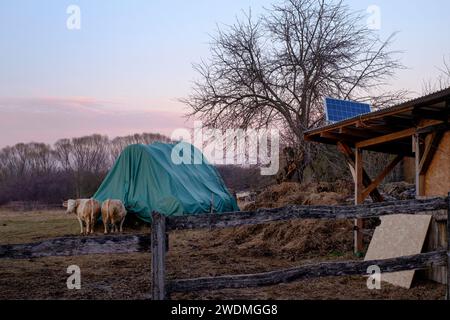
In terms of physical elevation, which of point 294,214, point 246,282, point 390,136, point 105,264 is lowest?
point 105,264

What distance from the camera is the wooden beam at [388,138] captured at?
8.53 m

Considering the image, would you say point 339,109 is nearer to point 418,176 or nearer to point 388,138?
point 388,138

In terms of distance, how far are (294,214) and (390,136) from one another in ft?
14.4

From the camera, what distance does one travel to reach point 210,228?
17.3ft

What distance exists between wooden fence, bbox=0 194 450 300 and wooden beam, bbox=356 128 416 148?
2.99 metres

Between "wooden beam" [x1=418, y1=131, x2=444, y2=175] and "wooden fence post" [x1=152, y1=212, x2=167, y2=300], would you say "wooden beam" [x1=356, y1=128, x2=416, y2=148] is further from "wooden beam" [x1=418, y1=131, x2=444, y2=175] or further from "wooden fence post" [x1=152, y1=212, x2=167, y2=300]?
"wooden fence post" [x1=152, y1=212, x2=167, y2=300]

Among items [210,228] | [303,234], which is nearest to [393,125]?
[303,234]

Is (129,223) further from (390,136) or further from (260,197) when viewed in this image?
(390,136)

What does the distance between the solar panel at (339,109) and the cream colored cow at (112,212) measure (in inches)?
317

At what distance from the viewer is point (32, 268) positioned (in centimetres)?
924

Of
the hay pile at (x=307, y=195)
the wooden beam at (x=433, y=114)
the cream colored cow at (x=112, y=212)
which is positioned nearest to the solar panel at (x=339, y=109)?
the hay pile at (x=307, y=195)

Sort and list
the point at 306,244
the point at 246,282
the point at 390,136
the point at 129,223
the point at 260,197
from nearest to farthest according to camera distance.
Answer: the point at 246,282
the point at 390,136
the point at 306,244
the point at 260,197
the point at 129,223

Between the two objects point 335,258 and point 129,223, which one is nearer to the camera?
point 335,258

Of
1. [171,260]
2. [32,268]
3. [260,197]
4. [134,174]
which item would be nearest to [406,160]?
[260,197]
